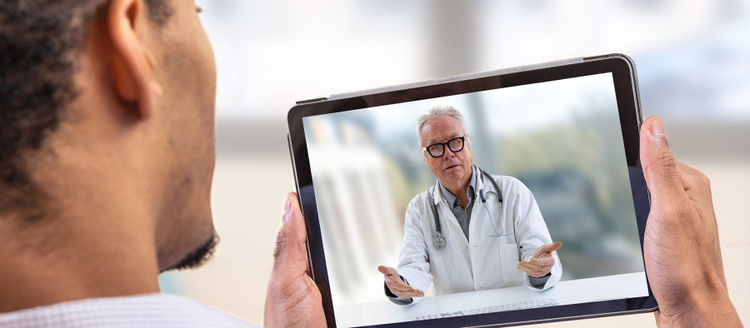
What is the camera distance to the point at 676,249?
544 millimetres

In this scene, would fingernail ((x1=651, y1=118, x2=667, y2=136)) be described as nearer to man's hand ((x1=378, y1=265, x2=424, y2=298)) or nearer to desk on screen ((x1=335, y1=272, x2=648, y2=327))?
desk on screen ((x1=335, y1=272, x2=648, y2=327))

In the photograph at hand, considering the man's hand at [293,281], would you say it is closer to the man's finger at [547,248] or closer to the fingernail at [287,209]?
the fingernail at [287,209]

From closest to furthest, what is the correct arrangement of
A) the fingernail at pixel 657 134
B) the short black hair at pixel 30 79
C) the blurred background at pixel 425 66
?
the short black hair at pixel 30 79 < the fingernail at pixel 657 134 < the blurred background at pixel 425 66

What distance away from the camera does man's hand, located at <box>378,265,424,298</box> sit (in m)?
0.60

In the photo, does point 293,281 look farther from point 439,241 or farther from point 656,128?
point 656,128

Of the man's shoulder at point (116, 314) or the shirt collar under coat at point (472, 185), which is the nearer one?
the man's shoulder at point (116, 314)

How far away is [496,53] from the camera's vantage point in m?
0.77

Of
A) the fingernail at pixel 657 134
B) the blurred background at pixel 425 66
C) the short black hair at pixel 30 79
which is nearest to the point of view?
the short black hair at pixel 30 79

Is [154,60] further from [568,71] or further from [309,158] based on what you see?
[568,71]

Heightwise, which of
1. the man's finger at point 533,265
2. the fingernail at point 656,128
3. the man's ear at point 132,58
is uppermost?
the man's ear at point 132,58

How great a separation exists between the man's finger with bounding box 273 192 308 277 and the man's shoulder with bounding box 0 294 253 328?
294 millimetres

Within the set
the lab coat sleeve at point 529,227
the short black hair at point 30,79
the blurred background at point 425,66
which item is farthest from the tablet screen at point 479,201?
the short black hair at point 30,79

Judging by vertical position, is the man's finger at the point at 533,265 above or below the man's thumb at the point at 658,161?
below

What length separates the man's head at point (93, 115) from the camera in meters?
0.24
